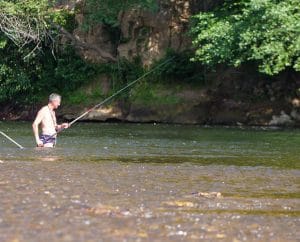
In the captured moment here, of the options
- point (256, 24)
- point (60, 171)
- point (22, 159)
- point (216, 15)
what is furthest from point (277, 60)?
point (60, 171)

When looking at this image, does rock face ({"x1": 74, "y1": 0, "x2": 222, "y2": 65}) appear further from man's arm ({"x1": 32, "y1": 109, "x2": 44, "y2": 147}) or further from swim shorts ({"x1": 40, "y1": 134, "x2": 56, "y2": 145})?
man's arm ({"x1": 32, "y1": 109, "x2": 44, "y2": 147})

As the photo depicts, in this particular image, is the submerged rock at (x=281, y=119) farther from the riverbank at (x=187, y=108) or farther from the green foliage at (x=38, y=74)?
the green foliage at (x=38, y=74)

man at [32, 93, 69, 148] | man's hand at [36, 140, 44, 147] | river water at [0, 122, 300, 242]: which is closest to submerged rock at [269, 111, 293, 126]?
river water at [0, 122, 300, 242]

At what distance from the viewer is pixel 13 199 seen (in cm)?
855

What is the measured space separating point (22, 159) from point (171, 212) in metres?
6.50

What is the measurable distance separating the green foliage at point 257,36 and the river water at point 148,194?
31.6 ft

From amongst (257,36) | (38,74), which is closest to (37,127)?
(257,36)

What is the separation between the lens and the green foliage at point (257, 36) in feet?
87.9

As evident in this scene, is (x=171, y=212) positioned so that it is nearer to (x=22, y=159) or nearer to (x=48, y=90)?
(x=22, y=159)

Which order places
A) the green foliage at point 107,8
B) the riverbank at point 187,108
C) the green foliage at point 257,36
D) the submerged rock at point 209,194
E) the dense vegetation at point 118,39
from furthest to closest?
the green foliage at point 107,8
the riverbank at point 187,108
the dense vegetation at point 118,39
the green foliage at point 257,36
the submerged rock at point 209,194

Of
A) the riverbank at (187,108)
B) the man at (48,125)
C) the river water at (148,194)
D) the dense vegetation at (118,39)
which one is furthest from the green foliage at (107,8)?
the river water at (148,194)

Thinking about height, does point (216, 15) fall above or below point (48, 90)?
above

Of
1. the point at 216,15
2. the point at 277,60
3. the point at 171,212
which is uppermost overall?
the point at 216,15

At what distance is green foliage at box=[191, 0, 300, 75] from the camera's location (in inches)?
1054
